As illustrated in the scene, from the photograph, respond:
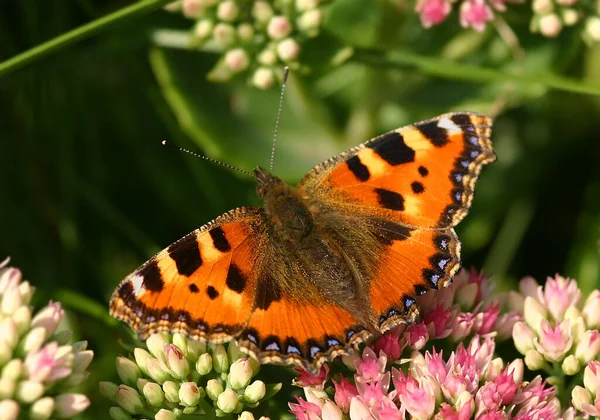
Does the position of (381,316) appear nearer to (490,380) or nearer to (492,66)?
(490,380)

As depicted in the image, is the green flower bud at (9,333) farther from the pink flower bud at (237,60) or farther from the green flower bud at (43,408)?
the pink flower bud at (237,60)

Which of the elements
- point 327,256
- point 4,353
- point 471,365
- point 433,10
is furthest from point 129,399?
point 433,10

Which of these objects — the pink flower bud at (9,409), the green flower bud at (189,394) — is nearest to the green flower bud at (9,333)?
the pink flower bud at (9,409)

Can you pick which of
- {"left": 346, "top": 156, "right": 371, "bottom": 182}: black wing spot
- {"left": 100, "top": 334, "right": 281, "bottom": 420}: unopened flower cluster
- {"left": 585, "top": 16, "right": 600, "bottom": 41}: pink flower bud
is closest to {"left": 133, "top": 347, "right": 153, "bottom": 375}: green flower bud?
{"left": 100, "top": 334, "right": 281, "bottom": 420}: unopened flower cluster

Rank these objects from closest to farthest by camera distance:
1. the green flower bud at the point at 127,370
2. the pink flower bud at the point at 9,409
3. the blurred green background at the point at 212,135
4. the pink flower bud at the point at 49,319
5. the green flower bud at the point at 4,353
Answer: the pink flower bud at the point at 9,409 < the green flower bud at the point at 4,353 < the pink flower bud at the point at 49,319 < the green flower bud at the point at 127,370 < the blurred green background at the point at 212,135

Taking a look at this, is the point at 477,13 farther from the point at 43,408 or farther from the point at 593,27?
the point at 43,408

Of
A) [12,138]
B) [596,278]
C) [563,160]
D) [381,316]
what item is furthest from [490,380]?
[12,138]
